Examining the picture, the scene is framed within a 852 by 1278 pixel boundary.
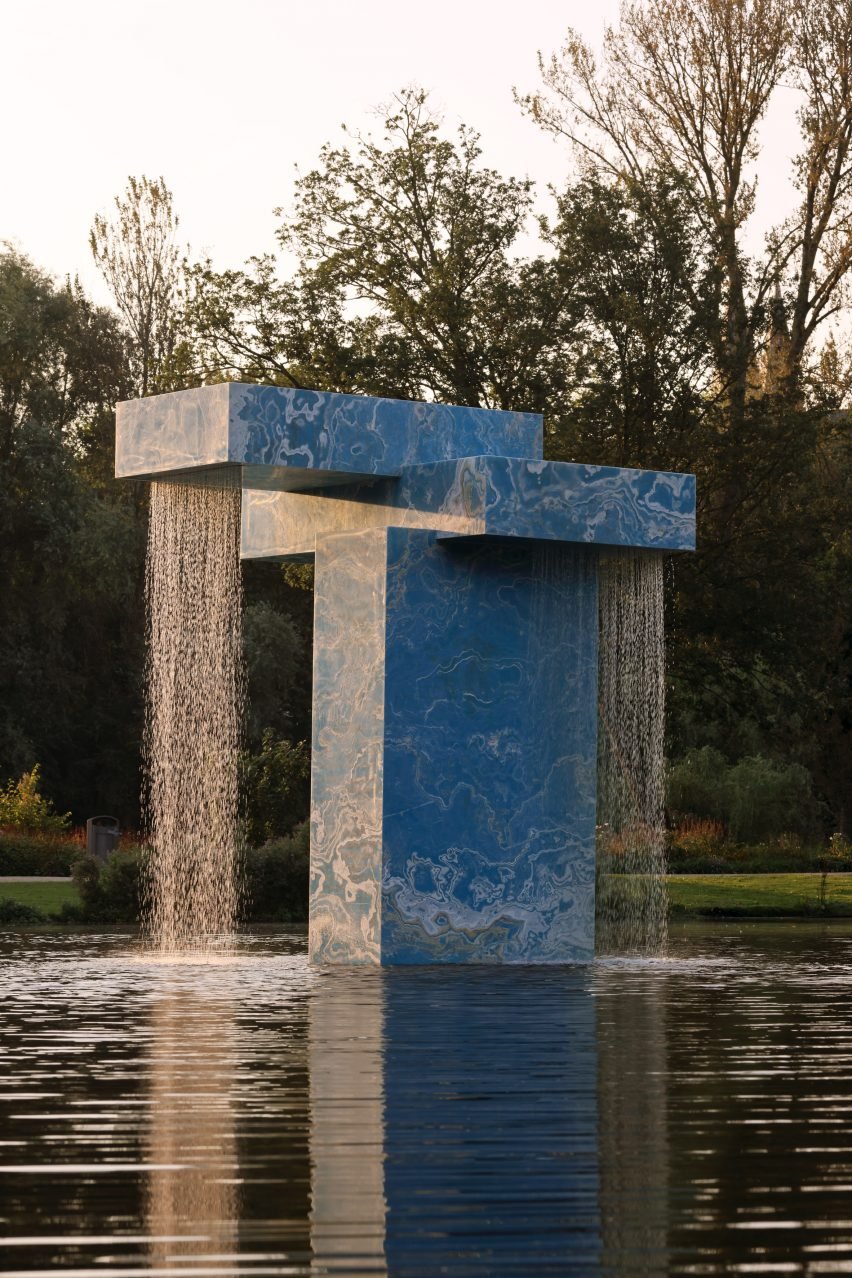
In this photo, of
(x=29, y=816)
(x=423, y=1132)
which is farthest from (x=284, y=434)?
(x=29, y=816)

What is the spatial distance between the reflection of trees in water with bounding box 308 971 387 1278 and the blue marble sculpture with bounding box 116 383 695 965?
5.67 meters

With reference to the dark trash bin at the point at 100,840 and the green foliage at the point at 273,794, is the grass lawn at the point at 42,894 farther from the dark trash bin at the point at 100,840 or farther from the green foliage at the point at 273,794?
the dark trash bin at the point at 100,840

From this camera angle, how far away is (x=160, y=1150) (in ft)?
27.4

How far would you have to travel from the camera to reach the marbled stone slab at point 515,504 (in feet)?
68.1

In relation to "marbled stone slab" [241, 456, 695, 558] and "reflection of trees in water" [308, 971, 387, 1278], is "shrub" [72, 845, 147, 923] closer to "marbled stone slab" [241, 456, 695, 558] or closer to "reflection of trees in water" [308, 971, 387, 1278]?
"marbled stone slab" [241, 456, 695, 558]

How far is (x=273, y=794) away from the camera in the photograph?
1292 inches

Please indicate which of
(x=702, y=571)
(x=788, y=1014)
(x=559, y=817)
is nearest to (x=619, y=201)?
(x=702, y=571)

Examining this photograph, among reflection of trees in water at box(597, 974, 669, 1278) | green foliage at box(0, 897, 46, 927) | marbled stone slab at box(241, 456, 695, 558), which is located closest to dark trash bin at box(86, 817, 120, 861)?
green foliage at box(0, 897, 46, 927)

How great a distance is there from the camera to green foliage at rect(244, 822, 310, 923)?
2973 centimetres

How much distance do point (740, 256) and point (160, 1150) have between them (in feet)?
108

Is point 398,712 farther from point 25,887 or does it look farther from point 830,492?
point 830,492

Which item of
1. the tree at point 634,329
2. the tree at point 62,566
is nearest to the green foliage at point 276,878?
the tree at point 634,329

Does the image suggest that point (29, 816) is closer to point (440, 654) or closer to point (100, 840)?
point (100, 840)

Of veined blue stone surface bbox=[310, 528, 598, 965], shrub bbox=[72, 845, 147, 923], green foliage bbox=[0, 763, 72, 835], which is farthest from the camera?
green foliage bbox=[0, 763, 72, 835]
